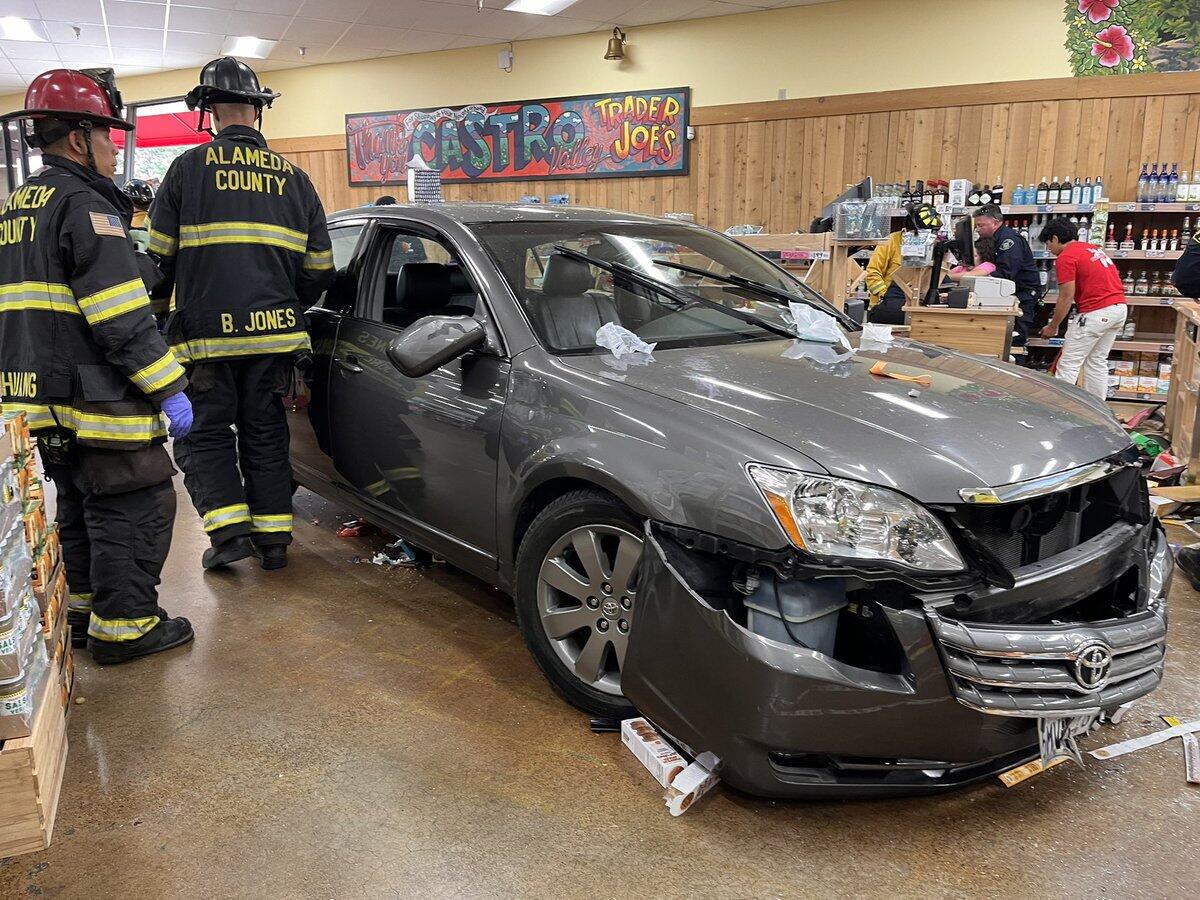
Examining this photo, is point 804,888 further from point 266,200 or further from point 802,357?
point 266,200

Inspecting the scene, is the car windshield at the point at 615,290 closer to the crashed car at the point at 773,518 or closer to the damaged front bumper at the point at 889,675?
the crashed car at the point at 773,518

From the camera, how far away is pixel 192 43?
10.8 m

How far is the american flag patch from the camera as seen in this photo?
2.46 metres

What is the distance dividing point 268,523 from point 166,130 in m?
12.0

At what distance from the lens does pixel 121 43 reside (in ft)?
35.4

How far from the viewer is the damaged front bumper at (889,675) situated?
1.78m

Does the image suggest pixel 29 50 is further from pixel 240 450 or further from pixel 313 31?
pixel 240 450

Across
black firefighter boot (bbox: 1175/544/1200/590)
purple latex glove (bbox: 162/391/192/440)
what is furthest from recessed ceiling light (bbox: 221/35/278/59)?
black firefighter boot (bbox: 1175/544/1200/590)

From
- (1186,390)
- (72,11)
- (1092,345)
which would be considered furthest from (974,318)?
(72,11)

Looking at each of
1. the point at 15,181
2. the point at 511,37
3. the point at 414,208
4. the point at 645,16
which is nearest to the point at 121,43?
the point at 15,181

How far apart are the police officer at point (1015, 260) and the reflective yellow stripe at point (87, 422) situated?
6274 mm

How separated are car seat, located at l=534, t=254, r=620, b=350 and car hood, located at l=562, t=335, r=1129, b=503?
0.15 m

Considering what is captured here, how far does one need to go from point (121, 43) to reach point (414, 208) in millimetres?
10065

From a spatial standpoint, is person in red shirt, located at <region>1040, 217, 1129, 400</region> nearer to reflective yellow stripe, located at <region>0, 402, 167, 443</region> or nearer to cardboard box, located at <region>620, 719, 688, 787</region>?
cardboard box, located at <region>620, 719, 688, 787</region>
